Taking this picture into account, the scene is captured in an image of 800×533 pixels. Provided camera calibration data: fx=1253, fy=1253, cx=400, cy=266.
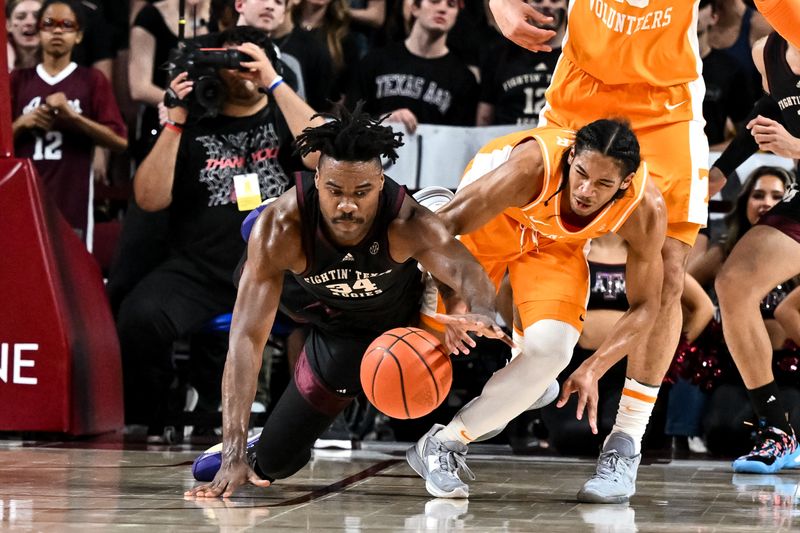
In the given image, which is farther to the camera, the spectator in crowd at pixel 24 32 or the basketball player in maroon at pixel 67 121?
the spectator in crowd at pixel 24 32

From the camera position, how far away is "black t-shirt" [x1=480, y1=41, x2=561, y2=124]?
7234 millimetres

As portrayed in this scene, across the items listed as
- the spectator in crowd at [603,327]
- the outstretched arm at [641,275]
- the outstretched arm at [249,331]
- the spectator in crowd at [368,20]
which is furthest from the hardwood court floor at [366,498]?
the spectator in crowd at [368,20]

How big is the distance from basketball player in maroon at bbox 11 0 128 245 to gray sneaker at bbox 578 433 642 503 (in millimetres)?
3571

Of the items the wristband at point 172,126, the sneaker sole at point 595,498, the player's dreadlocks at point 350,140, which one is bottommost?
the sneaker sole at point 595,498

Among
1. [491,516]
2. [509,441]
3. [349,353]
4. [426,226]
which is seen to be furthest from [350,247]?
[509,441]

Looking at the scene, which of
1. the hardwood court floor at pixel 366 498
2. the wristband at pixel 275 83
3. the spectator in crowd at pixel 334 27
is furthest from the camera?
the spectator in crowd at pixel 334 27

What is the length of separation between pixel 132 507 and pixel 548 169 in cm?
185

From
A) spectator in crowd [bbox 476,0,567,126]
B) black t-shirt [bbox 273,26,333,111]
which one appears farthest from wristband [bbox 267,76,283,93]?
spectator in crowd [bbox 476,0,567,126]

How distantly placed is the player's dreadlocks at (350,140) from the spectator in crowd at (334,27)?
10.5 ft

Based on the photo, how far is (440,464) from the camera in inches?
182

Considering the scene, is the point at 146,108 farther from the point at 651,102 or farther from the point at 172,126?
the point at 651,102

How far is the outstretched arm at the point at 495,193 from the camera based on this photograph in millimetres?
4449

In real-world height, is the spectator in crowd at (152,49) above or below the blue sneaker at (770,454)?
above

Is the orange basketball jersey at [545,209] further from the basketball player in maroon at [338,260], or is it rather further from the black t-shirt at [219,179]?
the black t-shirt at [219,179]
